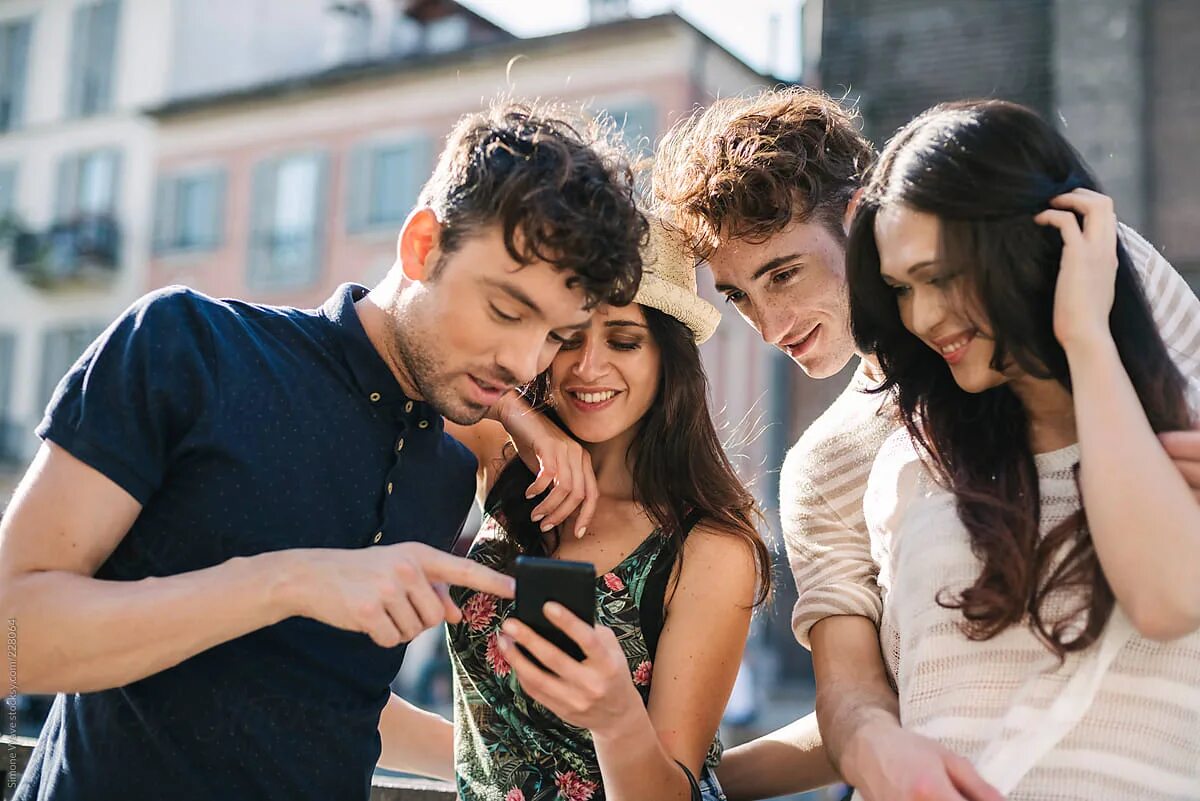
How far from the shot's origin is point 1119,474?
187 centimetres

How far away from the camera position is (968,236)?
2047 millimetres

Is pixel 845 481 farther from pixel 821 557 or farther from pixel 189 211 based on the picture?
pixel 189 211

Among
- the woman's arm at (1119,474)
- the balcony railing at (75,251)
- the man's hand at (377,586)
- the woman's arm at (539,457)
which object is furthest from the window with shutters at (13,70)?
the woman's arm at (1119,474)

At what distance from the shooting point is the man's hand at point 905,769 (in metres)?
1.94

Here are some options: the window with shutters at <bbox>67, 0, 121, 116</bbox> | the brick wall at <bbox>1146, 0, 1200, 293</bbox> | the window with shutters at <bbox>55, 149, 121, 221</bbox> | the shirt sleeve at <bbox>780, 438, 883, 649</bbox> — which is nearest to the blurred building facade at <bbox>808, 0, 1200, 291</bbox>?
the brick wall at <bbox>1146, 0, 1200, 293</bbox>

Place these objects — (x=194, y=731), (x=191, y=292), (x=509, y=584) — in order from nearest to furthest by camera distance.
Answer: (x=509, y=584), (x=194, y=731), (x=191, y=292)

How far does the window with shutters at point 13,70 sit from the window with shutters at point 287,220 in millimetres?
6222

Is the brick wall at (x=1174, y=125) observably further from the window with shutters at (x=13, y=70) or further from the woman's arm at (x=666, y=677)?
the window with shutters at (x=13, y=70)

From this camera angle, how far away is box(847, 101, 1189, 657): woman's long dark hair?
2.02 metres

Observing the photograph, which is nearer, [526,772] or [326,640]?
[326,640]

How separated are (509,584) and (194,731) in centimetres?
64

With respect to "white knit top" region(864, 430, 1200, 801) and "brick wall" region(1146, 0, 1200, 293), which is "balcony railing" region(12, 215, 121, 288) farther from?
"white knit top" region(864, 430, 1200, 801)

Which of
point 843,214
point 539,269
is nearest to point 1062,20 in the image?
point 843,214

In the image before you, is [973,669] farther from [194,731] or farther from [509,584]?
[194,731]
